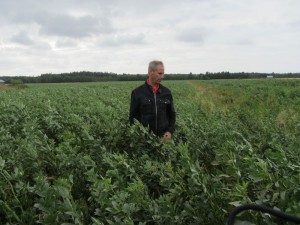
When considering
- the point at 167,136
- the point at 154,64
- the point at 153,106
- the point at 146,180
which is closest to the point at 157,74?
the point at 154,64

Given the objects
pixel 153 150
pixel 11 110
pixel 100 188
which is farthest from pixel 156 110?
pixel 11 110

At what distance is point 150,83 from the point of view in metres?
5.24

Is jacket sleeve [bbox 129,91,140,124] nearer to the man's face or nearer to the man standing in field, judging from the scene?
the man standing in field

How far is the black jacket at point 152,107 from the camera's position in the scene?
5.31 meters

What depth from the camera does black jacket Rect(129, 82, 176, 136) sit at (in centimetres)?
531

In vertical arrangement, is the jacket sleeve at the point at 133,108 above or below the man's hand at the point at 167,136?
above

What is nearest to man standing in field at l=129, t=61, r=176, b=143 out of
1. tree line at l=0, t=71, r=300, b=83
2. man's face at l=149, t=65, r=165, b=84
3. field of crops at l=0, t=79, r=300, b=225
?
man's face at l=149, t=65, r=165, b=84

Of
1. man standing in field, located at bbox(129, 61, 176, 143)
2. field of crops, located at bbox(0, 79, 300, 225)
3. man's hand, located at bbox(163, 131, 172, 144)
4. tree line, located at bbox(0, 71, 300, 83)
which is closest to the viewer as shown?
field of crops, located at bbox(0, 79, 300, 225)

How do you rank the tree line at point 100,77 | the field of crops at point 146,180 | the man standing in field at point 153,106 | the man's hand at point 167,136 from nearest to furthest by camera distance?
the field of crops at point 146,180 < the man's hand at point 167,136 < the man standing in field at point 153,106 < the tree line at point 100,77

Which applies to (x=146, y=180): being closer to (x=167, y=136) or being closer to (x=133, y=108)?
(x=167, y=136)

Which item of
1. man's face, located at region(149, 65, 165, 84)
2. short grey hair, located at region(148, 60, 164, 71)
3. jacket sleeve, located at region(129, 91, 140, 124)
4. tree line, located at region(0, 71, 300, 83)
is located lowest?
tree line, located at region(0, 71, 300, 83)

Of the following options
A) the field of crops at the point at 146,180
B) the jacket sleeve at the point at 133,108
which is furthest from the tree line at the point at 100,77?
the field of crops at the point at 146,180

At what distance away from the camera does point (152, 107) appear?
5352 mm

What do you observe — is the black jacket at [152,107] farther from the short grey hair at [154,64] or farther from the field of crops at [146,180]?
the short grey hair at [154,64]
